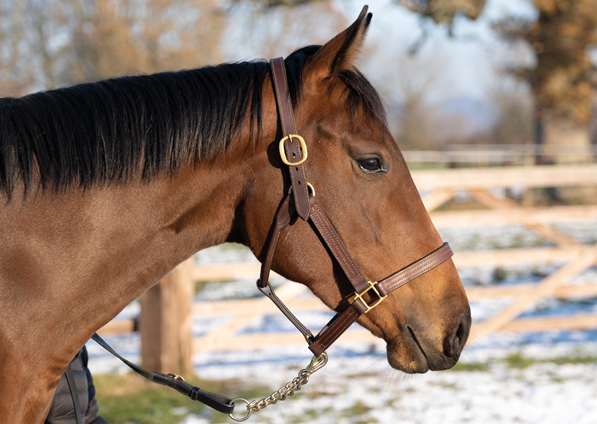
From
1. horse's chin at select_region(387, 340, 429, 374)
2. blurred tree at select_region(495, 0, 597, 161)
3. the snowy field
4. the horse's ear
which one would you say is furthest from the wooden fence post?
blurred tree at select_region(495, 0, 597, 161)

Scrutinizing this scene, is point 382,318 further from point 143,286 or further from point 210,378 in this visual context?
point 210,378

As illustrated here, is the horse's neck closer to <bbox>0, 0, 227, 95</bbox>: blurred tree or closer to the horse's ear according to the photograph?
the horse's ear

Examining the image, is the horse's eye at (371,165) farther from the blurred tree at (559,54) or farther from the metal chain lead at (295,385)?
the blurred tree at (559,54)

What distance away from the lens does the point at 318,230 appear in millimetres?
1498

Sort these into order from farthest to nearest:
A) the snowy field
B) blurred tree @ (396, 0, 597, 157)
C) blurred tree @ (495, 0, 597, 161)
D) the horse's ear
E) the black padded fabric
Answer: blurred tree @ (495, 0, 597, 161)
blurred tree @ (396, 0, 597, 157)
the snowy field
the black padded fabric
the horse's ear

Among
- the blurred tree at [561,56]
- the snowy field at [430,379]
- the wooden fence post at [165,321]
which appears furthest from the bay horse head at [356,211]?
Result: the blurred tree at [561,56]

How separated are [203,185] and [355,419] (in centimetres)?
304

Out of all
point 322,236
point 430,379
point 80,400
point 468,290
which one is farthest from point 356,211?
point 468,290

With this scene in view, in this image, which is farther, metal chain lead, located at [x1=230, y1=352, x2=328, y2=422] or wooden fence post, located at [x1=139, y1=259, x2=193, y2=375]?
wooden fence post, located at [x1=139, y1=259, x2=193, y2=375]

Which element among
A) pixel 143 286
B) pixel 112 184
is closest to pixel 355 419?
pixel 143 286

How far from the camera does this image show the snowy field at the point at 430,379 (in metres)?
3.90

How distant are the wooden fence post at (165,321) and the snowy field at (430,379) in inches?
21.8

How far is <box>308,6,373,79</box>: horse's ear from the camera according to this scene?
4.71 ft

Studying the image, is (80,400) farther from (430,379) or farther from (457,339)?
(430,379)
